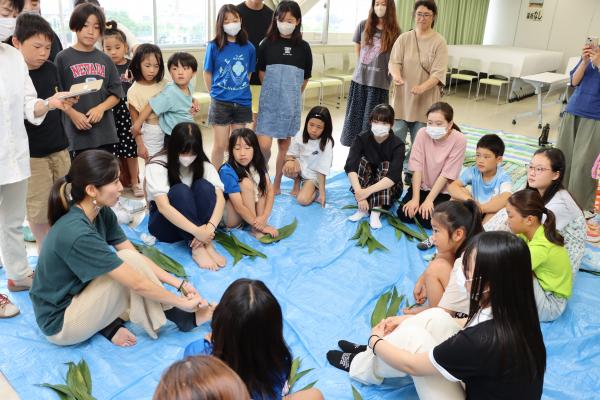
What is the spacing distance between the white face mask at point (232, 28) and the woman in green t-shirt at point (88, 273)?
1.83m

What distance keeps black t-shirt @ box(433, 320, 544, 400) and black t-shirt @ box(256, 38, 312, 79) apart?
8.89 ft

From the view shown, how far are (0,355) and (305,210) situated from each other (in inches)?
84.2

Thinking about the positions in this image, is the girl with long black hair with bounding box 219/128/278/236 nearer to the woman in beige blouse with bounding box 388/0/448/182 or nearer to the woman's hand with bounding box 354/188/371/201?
the woman's hand with bounding box 354/188/371/201

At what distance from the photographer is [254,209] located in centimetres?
312

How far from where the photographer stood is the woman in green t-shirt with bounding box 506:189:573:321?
2.18m

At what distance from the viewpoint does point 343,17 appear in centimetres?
815

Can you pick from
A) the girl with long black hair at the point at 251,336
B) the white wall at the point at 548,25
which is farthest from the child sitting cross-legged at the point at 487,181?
the white wall at the point at 548,25

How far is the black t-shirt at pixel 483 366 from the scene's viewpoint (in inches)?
53.5

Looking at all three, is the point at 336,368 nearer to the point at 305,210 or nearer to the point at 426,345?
the point at 426,345

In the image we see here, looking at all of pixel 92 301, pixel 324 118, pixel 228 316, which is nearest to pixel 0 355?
pixel 92 301

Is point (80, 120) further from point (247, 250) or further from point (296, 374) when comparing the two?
A: point (296, 374)

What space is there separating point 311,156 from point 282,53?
2.70 feet

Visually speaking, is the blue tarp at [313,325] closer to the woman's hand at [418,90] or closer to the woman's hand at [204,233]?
the woman's hand at [204,233]

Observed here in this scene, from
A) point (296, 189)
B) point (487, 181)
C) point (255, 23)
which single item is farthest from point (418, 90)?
point (255, 23)
